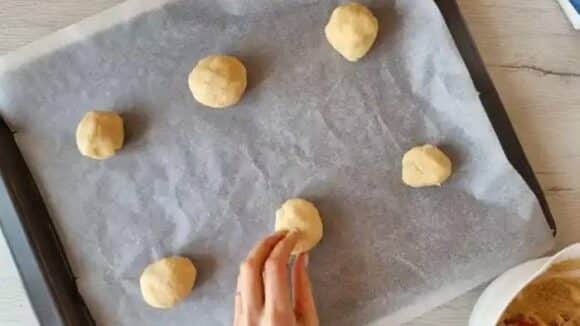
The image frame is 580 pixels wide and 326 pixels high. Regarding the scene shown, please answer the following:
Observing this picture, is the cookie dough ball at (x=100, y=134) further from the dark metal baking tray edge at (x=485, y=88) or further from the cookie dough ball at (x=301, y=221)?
the dark metal baking tray edge at (x=485, y=88)

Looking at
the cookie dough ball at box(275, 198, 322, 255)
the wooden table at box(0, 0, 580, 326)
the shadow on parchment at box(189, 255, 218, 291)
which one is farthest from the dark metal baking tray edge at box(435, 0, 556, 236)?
the shadow on parchment at box(189, 255, 218, 291)

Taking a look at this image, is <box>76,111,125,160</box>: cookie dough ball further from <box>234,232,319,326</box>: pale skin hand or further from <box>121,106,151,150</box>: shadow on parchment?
<box>234,232,319,326</box>: pale skin hand

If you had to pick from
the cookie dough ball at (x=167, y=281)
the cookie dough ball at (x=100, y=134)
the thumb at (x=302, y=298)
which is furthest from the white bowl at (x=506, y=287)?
the cookie dough ball at (x=100, y=134)

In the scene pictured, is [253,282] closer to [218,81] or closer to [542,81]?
[218,81]

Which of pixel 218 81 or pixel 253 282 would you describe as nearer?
pixel 253 282

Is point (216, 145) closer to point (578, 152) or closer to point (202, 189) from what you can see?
point (202, 189)

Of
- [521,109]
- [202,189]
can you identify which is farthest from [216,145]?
[521,109]

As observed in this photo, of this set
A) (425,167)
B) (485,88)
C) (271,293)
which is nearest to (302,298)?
(271,293)

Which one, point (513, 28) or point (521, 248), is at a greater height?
point (513, 28)
